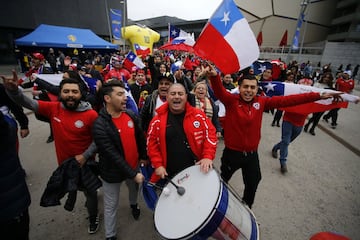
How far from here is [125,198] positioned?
318 cm

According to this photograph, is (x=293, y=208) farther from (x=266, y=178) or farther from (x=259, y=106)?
(x=259, y=106)

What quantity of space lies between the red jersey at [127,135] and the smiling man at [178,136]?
27cm

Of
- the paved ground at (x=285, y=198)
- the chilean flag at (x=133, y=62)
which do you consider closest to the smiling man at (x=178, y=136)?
the paved ground at (x=285, y=198)

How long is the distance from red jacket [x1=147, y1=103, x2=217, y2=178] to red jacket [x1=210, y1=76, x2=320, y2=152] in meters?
0.52

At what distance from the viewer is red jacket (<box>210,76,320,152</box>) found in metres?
2.32

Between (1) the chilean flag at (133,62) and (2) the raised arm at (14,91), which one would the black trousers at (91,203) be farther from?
(1) the chilean flag at (133,62)

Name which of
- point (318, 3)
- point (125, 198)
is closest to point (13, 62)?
point (125, 198)

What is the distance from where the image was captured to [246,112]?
2340 mm

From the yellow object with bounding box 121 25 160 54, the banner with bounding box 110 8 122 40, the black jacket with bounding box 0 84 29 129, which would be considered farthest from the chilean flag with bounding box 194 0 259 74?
the banner with bounding box 110 8 122 40

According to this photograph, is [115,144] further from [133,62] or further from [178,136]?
[133,62]

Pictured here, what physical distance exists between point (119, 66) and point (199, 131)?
493cm

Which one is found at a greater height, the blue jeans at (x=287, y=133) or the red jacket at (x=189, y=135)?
the red jacket at (x=189, y=135)

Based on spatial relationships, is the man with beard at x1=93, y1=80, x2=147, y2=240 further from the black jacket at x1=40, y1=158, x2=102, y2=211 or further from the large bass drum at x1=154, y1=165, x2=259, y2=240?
the large bass drum at x1=154, y1=165, x2=259, y2=240

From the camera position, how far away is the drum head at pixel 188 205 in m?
1.35
